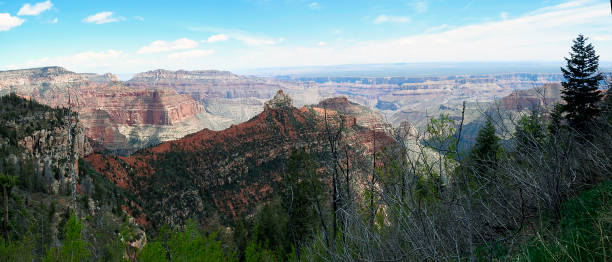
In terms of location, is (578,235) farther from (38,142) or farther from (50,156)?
(38,142)

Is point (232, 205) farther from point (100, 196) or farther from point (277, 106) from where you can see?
point (277, 106)

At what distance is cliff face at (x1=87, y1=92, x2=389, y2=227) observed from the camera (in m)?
33.5

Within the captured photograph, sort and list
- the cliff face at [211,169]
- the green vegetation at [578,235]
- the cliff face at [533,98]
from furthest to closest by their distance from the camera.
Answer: the cliff face at [211,169] → the cliff face at [533,98] → the green vegetation at [578,235]

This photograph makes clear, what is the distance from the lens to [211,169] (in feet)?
142

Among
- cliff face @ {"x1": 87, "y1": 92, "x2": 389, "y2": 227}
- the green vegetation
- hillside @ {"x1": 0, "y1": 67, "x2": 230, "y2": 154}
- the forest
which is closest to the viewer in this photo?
the green vegetation

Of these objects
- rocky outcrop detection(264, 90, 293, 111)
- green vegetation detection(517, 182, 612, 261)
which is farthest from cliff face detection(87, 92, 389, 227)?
green vegetation detection(517, 182, 612, 261)

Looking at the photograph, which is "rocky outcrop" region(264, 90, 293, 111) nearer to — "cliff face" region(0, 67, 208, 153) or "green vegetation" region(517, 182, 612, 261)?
"green vegetation" region(517, 182, 612, 261)

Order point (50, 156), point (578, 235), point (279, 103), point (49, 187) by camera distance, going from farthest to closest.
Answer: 1. point (279, 103)
2. point (50, 156)
3. point (49, 187)
4. point (578, 235)

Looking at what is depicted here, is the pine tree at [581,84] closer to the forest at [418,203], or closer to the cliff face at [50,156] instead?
the forest at [418,203]

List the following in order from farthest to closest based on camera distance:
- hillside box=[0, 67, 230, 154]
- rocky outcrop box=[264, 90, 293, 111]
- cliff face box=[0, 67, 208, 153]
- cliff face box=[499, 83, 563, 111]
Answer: cliff face box=[0, 67, 208, 153]
hillside box=[0, 67, 230, 154]
rocky outcrop box=[264, 90, 293, 111]
cliff face box=[499, 83, 563, 111]

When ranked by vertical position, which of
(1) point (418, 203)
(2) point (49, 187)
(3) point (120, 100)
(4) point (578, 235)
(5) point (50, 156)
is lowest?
(2) point (49, 187)

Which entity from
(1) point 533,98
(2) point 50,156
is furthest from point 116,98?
(1) point 533,98

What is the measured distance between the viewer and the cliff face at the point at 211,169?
33.5 metres

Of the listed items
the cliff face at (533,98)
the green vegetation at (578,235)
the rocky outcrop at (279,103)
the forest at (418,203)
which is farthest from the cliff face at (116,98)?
the green vegetation at (578,235)
